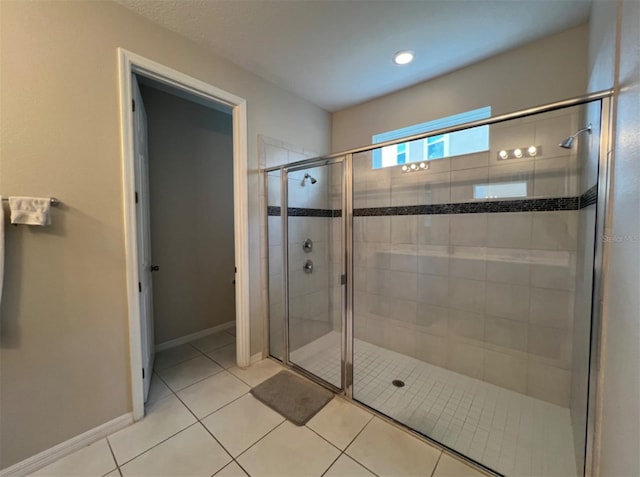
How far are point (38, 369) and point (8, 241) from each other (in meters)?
0.68

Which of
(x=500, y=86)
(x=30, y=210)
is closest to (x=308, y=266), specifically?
(x=30, y=210)

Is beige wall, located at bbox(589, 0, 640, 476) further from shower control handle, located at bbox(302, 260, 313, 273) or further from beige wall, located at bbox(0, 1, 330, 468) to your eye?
beige wall, located at bbox(0, 1, 330, 468)

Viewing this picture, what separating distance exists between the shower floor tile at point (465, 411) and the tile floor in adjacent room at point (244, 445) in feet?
0.49

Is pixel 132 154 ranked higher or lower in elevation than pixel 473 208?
higher

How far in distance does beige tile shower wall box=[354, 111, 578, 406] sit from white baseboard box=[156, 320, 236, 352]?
1631mm

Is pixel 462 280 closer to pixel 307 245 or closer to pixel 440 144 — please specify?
pixel 440 144

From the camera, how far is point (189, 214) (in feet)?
9.05

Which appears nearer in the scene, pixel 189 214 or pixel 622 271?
pixel 622 271

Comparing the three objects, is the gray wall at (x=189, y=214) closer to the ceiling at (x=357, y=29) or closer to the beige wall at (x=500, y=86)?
the ceiling at (x=357, y=29)

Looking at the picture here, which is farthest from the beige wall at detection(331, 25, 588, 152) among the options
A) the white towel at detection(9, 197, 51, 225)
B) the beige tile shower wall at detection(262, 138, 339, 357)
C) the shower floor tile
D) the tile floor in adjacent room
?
the white towel at detection(9, 197, 51, 225)

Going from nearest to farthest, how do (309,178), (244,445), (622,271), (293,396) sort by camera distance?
(622,271), (244,445), (293,396), (309,178)

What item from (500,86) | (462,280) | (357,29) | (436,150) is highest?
(357,29)

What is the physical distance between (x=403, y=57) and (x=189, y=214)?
98.3 inches

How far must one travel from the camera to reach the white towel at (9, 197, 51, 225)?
47.6 inches
